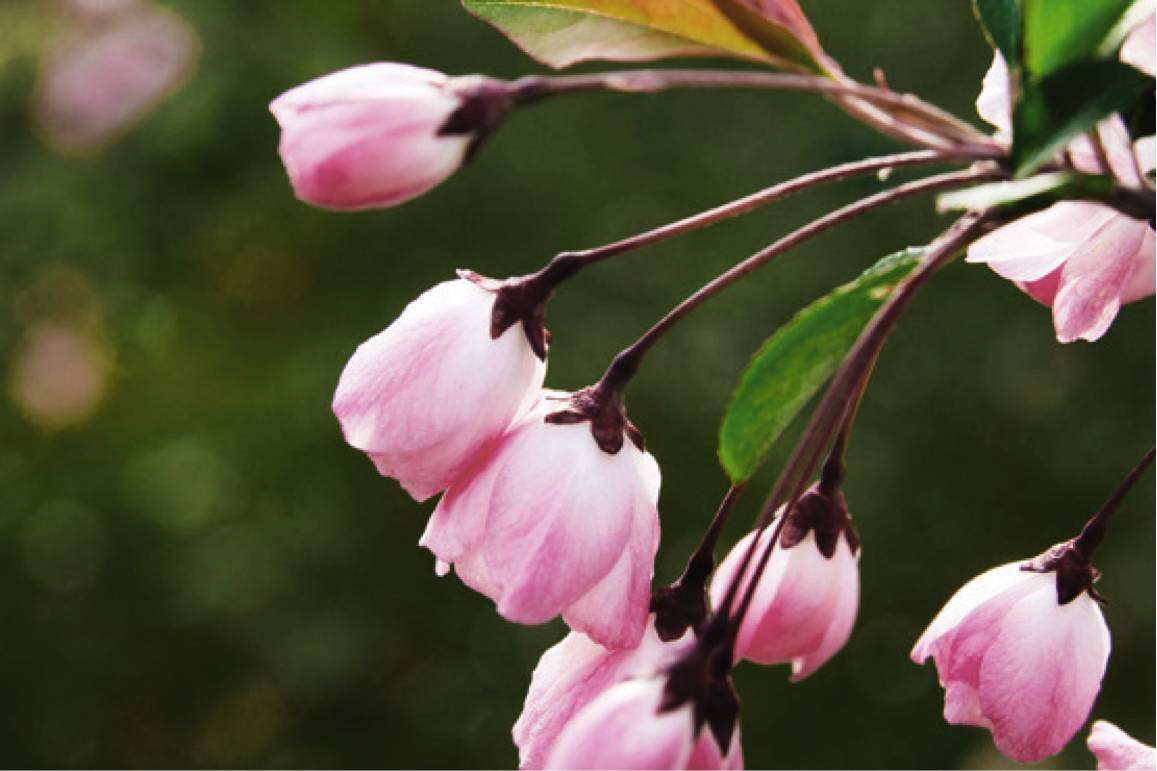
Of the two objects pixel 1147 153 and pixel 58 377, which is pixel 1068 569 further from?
pixel 58 377

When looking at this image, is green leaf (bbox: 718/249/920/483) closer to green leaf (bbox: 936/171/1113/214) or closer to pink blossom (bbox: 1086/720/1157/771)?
green leaf (bbox: 936/171/1113/214)

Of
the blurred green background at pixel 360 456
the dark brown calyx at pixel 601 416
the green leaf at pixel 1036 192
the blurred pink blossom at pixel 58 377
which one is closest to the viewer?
the green leaf at pixel 1036 192

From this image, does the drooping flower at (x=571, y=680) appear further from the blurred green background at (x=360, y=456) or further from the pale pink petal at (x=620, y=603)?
the blurred green background at (x=360, y=456)

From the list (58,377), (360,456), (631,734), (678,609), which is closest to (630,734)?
(631,734)

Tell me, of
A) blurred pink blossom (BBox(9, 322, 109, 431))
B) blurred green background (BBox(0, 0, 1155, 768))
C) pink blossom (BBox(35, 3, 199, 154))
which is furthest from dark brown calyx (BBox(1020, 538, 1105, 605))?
blurred pink blossom (BBox(9, 322, 109, 431))

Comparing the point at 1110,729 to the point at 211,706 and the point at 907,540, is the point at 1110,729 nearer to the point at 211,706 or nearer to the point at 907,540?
the point at 907,540

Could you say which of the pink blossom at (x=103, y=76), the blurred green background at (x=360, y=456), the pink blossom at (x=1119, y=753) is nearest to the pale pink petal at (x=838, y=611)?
the pink blossom at (x=1119, y=753)

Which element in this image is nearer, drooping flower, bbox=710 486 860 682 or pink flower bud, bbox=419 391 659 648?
pink flower bud, bbox=419 391 659 648
